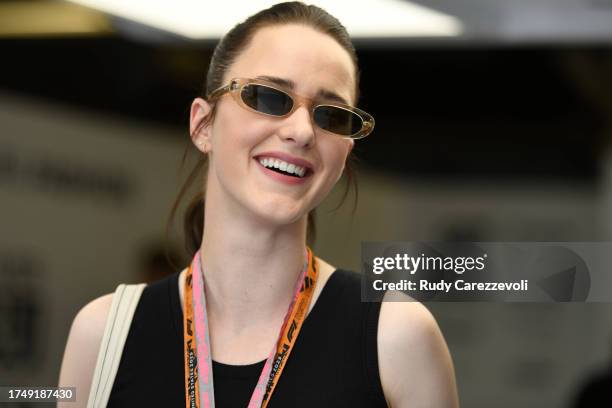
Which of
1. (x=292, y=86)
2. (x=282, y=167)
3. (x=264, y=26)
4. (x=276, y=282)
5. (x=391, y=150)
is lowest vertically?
(x=276, y=282)

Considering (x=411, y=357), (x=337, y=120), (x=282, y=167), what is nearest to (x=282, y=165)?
(x=282, y=167)

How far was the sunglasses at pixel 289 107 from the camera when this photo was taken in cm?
138

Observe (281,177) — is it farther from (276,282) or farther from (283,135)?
(276,282)

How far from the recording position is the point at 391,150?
3.81m

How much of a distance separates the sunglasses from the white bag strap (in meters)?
0.39

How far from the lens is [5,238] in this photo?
3.05 meters

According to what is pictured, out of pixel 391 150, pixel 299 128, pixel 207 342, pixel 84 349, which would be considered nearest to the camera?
pixel 299 128

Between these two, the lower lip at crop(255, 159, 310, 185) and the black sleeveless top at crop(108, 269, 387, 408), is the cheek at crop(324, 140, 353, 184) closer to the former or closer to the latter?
the lower lip at crop(255, 159, 310, 185)

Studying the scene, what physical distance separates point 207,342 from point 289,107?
384 millimetres

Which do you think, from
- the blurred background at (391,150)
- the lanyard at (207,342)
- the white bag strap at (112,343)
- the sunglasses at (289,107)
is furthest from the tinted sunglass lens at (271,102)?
the blurred background at (391,150)

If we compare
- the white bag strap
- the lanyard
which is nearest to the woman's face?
the lanyard

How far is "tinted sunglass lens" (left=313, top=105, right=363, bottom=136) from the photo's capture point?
1.40 m

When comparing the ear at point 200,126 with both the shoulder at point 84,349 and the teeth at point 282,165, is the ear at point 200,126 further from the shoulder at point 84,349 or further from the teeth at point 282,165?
the shoulder at point 84,349

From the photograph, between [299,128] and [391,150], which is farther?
[391,150]
